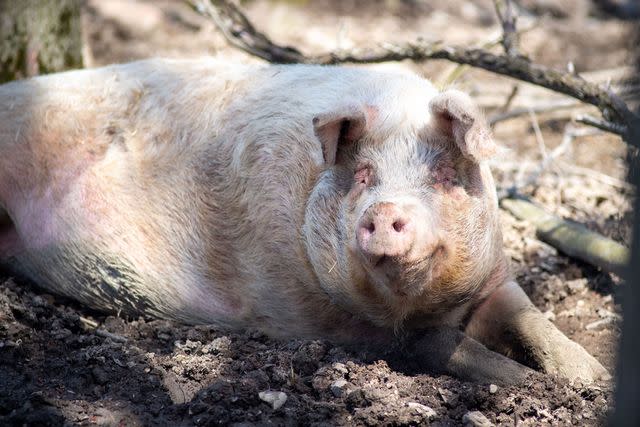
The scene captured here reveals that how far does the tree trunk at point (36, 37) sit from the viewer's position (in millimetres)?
5707

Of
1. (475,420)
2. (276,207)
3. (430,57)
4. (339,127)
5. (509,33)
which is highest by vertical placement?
(509,33)

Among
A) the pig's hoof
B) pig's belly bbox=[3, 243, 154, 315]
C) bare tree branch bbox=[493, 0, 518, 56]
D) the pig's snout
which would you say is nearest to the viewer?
the pig's snout

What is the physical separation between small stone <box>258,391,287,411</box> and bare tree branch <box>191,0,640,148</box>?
2135mm

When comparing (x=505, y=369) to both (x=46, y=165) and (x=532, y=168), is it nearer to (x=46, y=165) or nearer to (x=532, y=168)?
(x=46, y=165)

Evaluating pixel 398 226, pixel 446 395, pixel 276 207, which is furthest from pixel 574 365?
pixel 276 207

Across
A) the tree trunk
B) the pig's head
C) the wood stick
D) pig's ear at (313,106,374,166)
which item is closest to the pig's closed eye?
the pig's head

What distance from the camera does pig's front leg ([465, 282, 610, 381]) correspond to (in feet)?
12.9

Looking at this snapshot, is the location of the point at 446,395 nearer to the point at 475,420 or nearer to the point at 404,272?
the point at 475,420

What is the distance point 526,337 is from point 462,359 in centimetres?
38

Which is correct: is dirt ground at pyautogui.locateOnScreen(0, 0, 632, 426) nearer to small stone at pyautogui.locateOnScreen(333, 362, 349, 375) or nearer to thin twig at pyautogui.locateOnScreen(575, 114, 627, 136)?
small stone at pyautogui.locateOnScreen(333, 362, 349, 375)

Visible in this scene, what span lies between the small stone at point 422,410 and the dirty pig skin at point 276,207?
18.9 inches

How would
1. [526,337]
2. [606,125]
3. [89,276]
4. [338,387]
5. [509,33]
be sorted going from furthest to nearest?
[509,33], [89,276], [606,125], [526,337], [338,387]

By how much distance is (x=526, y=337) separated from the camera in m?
4.12

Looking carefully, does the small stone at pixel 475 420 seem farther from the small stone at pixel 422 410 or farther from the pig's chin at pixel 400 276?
the pig's chin at pixel 400 276
